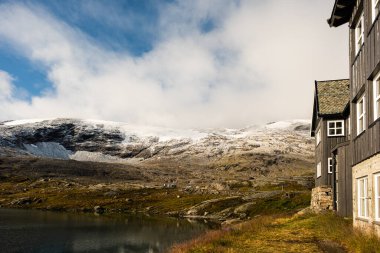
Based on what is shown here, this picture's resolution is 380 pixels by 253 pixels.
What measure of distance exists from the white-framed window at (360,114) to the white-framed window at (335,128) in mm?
18863

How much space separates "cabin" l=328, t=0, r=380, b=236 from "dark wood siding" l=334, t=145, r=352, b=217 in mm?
7141

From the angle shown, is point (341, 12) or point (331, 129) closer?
point (341, 12)

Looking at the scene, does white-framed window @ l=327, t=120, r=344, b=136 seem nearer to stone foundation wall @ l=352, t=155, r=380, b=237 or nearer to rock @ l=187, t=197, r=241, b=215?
stone foundation wall @ l=352, t=155, r=380, b=237

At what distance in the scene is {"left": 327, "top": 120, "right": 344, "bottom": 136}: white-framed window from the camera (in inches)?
1714

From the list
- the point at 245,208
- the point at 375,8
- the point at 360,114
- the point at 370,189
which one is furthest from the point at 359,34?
the point at 245,208

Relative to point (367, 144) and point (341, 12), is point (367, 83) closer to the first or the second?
point (367, 144)

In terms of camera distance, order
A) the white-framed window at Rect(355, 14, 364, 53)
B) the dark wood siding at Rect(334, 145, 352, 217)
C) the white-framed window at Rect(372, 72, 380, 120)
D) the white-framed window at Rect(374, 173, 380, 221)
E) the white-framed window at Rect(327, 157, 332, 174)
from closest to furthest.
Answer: the white-framed window at Rect(374, 173, 380, 221), the white-framed window at Rect(372, 72, 380, 120), the white-framed window at Rect(355, 14, 364, 53), the dark wood siding at Rect(334, 145, 352, 217), the white-framed window at Rect(327, 157, 332, 174)

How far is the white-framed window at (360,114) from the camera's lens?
2356 centimetres

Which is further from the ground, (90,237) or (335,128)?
(335,128)

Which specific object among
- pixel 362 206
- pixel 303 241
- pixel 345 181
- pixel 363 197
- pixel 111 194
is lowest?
pixel 303 241

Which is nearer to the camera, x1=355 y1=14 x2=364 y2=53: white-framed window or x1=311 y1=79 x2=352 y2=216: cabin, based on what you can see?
x1=355 y1=14 x2=364 y2=53: white-framed window

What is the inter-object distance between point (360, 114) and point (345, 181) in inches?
393

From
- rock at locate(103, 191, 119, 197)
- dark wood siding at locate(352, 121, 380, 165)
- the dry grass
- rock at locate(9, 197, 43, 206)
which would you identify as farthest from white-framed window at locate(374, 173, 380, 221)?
rock at locate(9, 197, 43, 206)

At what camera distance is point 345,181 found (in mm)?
32906
